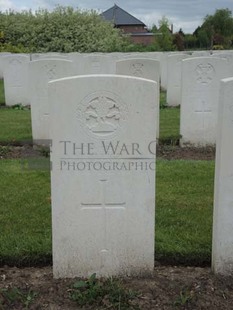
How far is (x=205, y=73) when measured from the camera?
6.82 meters

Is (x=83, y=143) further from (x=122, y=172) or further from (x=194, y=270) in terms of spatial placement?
(x=194, y=270)

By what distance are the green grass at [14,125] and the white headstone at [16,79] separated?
601 mm

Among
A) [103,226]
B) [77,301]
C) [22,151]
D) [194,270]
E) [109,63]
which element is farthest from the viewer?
[109,63]

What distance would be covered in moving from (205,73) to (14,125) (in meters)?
3.93

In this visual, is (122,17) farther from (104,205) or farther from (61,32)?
(104,205)

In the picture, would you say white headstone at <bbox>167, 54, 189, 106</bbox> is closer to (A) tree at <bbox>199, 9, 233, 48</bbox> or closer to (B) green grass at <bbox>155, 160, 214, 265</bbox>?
(B) green grass at <bbox>155, 160, 214, 265</bbox>

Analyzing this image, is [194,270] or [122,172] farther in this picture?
[194,270]

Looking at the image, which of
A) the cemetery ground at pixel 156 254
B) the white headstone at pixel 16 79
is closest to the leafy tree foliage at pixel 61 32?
the white headstone at pixel 16 79

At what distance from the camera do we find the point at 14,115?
34.0 feet

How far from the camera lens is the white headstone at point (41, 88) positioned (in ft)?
22.5

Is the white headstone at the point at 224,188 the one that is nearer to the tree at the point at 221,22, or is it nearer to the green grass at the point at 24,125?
the green grass at the point at 24,125

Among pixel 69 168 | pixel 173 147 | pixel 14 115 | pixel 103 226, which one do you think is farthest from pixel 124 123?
pixel 14 115

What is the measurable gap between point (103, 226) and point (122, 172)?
0.40m

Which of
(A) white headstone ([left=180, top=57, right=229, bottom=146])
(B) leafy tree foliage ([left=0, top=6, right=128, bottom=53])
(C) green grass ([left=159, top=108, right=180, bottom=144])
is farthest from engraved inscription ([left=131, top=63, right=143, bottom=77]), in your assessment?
(B) leafy tree foliage ([left=0, top=6, right=128, bottom=53])
